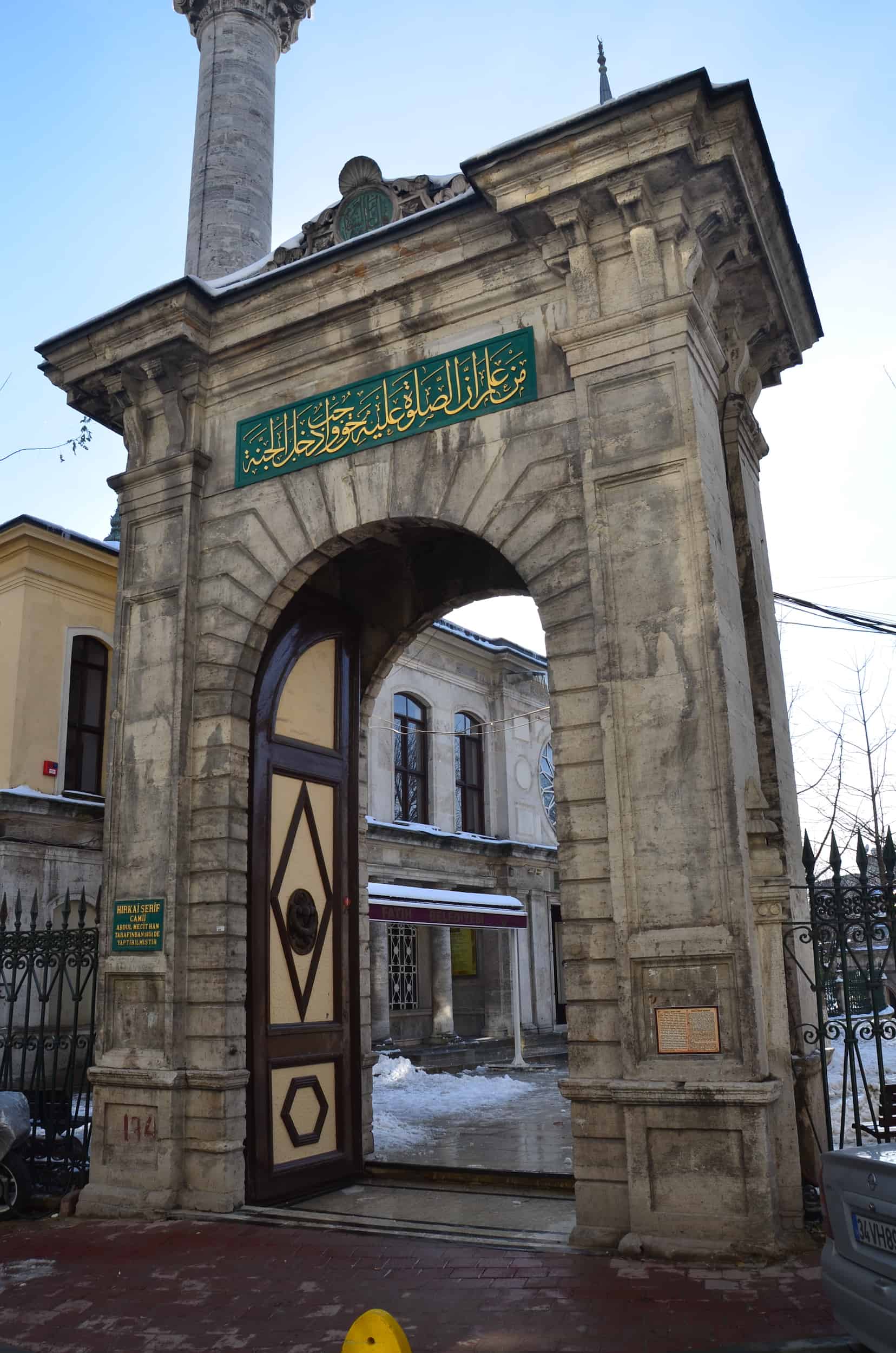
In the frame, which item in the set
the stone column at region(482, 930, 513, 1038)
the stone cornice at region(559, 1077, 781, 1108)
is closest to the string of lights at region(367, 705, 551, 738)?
the stone column at region(482, 930, 513, 1038)

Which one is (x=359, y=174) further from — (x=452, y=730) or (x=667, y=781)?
(x=452, y=730)

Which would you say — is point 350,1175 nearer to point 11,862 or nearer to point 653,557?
point 653,557

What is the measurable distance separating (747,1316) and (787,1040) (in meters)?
1.69

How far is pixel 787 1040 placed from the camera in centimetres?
606

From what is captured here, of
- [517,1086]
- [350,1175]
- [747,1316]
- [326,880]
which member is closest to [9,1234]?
[350,1175]

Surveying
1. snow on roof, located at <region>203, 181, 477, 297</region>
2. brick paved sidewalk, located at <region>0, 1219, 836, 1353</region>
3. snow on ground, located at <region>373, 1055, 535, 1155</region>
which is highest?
snow on roof, located at <region>203, 181, 477, 297</region>

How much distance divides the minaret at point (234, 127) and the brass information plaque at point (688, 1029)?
12.2 metres

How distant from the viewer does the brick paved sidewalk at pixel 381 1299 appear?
464 cm

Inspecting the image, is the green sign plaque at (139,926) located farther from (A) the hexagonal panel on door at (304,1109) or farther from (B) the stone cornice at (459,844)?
(B) the stone cornice at (459,844)

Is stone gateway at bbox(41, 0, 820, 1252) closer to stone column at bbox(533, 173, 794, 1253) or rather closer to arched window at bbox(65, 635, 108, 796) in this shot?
stone column at bbox(533, 173, 794, 1253)

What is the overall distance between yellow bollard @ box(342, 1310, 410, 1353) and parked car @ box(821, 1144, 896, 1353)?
1578 millimetres

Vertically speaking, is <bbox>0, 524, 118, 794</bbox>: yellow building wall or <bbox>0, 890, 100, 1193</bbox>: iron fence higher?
<bbox>0, 524, 118, 794</bbox>: yellow building wall

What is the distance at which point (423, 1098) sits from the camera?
14.6 metres

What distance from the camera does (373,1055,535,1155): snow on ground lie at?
1116 cm
